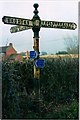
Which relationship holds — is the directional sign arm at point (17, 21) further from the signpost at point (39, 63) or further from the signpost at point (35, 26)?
the signpost at point (39, 63)

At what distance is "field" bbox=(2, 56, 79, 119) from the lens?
4.07m

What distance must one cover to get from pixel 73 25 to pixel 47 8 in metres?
0.46

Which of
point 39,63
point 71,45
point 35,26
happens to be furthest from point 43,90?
point 35,26

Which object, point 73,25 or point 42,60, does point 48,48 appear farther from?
point 73,25

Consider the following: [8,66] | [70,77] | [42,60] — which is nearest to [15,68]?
[8,66]

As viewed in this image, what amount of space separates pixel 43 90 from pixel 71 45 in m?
0.77

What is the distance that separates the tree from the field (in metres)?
0.11

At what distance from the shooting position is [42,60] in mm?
4090

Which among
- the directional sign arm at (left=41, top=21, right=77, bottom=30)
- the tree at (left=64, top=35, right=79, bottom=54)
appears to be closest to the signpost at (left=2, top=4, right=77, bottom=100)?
the directional sign arm at (left=41, top=21, right=77, bottom=30)

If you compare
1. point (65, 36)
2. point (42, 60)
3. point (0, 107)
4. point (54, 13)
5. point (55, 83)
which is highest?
point (54, 13)

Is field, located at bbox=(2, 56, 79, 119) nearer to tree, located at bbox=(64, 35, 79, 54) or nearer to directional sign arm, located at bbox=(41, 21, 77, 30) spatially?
tree, located at bbox=(64, 35, 79, 54)

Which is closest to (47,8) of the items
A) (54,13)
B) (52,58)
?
(54,13)

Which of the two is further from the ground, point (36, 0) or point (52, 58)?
point (36, 0)

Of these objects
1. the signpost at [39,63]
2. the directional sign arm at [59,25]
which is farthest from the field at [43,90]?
the directional sign arm at [59,25]
